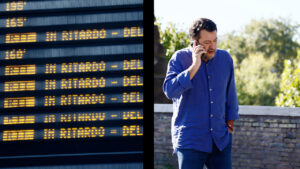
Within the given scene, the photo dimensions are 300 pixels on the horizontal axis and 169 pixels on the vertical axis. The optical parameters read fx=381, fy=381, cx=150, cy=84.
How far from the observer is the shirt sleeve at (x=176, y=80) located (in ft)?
8.82

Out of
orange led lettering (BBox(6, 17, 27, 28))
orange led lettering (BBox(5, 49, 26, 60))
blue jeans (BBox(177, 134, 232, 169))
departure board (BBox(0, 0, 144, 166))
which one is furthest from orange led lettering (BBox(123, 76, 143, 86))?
orange led lettering (BBox(6, 17, 27, 28))

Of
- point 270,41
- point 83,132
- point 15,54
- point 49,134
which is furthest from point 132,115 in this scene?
point 270,41

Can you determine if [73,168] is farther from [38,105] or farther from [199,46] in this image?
[199,46]

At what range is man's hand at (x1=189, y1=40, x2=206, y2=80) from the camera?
271 centimetres

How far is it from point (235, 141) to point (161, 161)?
1727 mm

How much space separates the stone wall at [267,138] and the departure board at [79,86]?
5043 mm

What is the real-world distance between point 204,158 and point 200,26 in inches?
38.4

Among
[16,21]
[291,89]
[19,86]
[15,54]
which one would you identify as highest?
[16,21]

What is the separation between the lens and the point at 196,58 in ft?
9.04

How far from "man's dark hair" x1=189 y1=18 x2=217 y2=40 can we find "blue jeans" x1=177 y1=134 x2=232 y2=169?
0.84 m

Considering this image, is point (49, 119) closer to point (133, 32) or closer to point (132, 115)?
point (132, 115)

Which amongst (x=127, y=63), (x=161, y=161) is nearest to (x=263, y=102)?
(x=161, y=161)

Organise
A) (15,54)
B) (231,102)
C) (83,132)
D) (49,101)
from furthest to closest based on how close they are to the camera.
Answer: (15,54)
(49,101)
(83,132)
(231,102)

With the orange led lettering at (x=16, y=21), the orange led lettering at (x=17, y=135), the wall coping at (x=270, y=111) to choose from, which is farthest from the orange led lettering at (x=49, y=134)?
the wall coping at (x=270, y=111)
